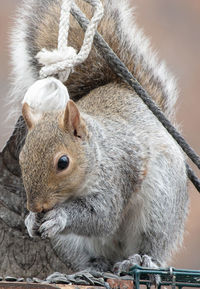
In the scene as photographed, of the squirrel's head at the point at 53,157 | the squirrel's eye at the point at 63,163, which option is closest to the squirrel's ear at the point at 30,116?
the squirrel's head at the point at 53,157

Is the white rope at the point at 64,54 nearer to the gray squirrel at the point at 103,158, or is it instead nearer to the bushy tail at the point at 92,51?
the gray squirrel at the point at 103,158

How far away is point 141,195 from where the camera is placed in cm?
182

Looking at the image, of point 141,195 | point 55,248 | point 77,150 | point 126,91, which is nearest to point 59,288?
point 77,150

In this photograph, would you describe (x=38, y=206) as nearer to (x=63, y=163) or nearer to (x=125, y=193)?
(x=63, y=163)

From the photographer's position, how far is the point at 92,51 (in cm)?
208

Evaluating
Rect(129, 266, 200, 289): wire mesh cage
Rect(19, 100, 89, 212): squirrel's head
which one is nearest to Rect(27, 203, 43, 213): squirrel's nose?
Rect(19, 100, 89, 212): squirrel's head

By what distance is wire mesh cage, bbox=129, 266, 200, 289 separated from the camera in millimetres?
1330

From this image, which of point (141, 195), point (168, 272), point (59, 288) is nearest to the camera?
point (59, 288)

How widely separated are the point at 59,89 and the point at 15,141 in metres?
0.39

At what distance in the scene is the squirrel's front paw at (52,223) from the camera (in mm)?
1523

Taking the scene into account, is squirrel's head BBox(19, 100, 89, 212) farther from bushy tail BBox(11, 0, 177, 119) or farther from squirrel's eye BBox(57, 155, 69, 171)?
bushy tail BBox(11, 0, 177, 119)

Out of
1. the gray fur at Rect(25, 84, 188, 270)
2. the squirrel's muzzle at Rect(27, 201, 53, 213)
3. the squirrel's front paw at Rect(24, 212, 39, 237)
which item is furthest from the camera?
the gray fur at Rect(25, 84, 188, 270)

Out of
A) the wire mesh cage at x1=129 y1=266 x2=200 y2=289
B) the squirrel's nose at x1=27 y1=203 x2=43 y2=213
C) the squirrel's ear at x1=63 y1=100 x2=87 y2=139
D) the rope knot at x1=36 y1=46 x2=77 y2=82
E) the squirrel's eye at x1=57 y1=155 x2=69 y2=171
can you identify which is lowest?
the wire mesh cage at x1=129 y1=266 x2=200 y2=289

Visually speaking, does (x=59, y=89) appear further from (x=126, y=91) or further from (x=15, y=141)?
(x=126, y=91)
